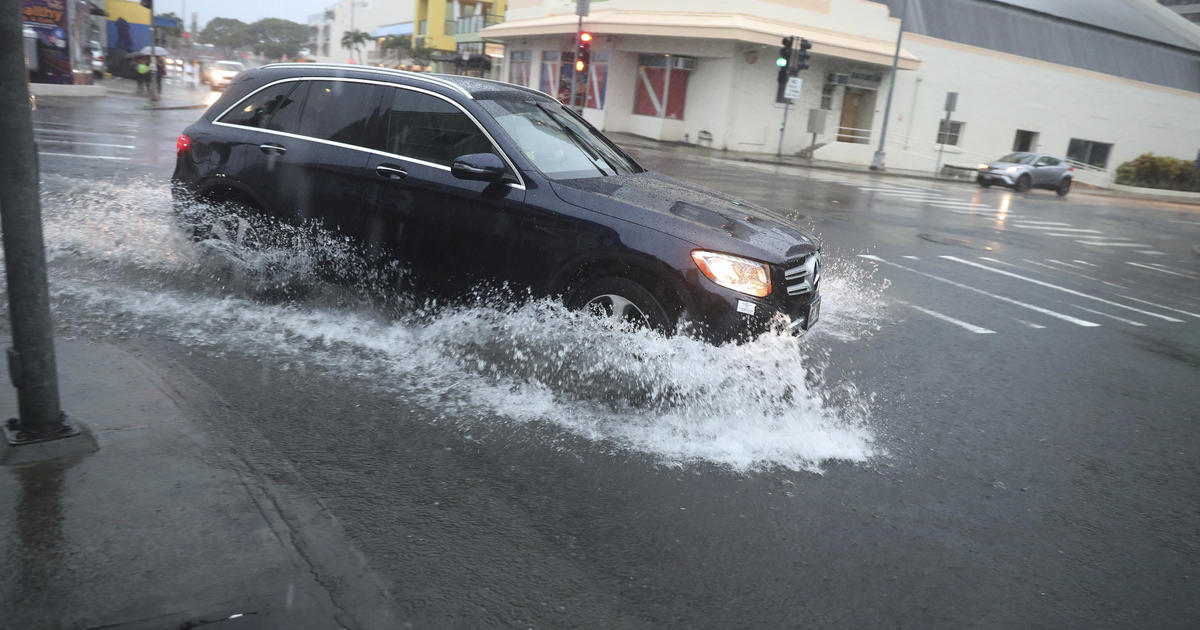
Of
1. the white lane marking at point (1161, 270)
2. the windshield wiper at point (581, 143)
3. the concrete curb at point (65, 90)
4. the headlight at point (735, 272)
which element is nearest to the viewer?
the headlight at point (735, 272)

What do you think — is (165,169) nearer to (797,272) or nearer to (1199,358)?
(797,272)

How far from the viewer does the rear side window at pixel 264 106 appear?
6.49 metres

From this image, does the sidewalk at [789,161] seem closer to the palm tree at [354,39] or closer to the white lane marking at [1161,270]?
the white lane marking at [1161,270]

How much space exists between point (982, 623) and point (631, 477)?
157 cm

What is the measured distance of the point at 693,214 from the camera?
5.14 meters

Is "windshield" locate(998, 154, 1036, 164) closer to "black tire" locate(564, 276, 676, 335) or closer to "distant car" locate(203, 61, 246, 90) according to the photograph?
"black tire" locate(564, 276, 676, 335)

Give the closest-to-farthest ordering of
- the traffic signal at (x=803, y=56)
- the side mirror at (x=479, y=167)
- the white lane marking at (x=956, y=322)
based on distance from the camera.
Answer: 1. the side mirror at (x=479, y=167)
2. the white lane marking at (x=956, y=322)
3. the traffic signal at (x=803, y=56)

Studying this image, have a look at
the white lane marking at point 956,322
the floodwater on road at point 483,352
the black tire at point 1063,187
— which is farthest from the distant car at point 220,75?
the white lane marking at point 956,322

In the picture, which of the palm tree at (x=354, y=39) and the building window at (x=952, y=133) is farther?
the palm tree at (x=354, y=39)

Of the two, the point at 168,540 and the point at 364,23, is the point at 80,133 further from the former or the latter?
the point at 364,23

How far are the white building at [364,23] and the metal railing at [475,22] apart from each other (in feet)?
56.2

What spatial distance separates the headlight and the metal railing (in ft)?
176

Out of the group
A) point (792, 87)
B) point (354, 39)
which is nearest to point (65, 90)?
point (792, 87)

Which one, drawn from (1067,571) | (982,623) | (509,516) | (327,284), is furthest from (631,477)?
(327,284)
